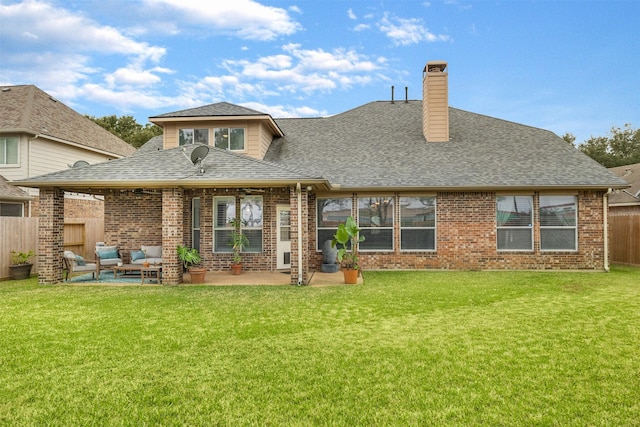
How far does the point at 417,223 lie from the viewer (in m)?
12.6

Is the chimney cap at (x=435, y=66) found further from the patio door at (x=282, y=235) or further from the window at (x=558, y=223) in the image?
the patio door at (x=282, y=235)

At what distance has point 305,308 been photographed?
7293 mm

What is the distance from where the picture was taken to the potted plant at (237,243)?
11.8m

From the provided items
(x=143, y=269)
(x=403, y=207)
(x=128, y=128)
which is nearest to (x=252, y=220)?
(x=143, y=269)

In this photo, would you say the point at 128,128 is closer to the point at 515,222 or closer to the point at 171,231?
the point at 171,231

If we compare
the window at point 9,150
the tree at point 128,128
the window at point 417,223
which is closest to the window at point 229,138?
the window at point 417,223

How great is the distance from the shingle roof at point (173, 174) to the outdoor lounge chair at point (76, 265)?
1948 mm

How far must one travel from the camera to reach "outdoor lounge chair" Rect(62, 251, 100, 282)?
35.1 feet

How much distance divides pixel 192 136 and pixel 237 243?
454 cm

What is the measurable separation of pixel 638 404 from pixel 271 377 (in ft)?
11.2

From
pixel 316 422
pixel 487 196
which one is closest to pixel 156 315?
pixel 316 422

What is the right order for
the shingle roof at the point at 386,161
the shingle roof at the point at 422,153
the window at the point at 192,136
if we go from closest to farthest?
the shingle roof at the point at 386,161 < the shingle roof at the point at 422,153 < the window at the point at 192,136

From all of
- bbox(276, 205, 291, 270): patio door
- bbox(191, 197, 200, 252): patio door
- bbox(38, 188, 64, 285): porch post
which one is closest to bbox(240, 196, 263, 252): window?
bbox(276, 205, 291, 270): patio door

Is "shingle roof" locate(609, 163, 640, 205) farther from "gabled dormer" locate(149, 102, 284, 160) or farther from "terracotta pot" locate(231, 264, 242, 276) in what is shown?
"terracotta pot" locate(231, 264, 242, 276)
